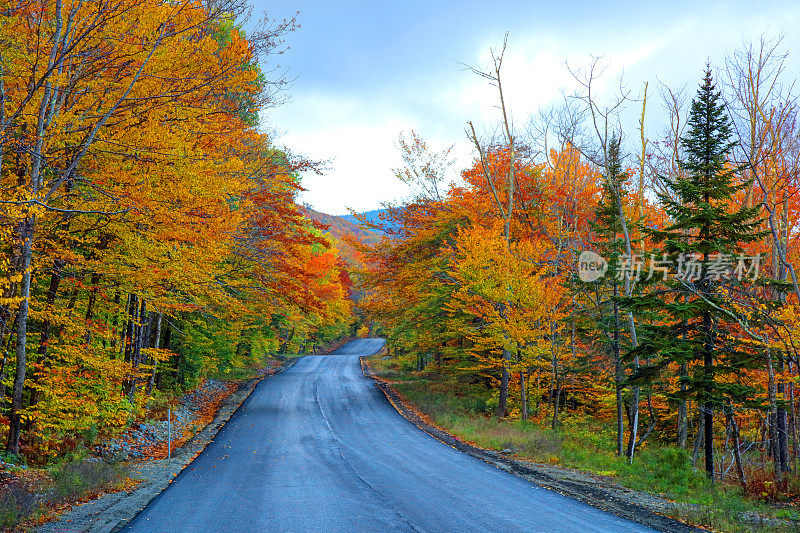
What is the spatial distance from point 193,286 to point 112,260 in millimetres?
1900

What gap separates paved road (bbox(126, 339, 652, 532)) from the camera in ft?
25.0

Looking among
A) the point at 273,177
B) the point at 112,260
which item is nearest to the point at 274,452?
the point at 112,260

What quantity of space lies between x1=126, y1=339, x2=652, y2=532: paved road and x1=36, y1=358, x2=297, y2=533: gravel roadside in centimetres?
28

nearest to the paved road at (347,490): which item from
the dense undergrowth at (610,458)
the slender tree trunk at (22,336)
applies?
the dense undergrowth at (610,458)

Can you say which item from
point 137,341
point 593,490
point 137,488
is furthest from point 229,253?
point 593,490

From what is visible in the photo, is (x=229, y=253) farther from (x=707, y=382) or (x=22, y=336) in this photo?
(x=707, y=382)

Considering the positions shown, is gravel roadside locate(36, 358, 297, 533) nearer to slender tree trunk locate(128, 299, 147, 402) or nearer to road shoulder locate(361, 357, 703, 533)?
slender tree trunk locate(128, 299, 147, 402)

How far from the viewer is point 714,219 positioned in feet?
36.4

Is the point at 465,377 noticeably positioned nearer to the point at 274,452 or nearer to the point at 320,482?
the point at 274,452

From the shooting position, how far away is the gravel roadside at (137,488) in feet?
24.0

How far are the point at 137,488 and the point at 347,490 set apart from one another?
4.11 m

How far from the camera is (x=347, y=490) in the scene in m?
9.55

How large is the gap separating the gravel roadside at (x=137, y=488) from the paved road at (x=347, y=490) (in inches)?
11.0

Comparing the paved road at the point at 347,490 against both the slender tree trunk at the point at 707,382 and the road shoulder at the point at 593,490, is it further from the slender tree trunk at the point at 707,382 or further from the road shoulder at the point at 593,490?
the slender tree trunk at the point at 707,382
